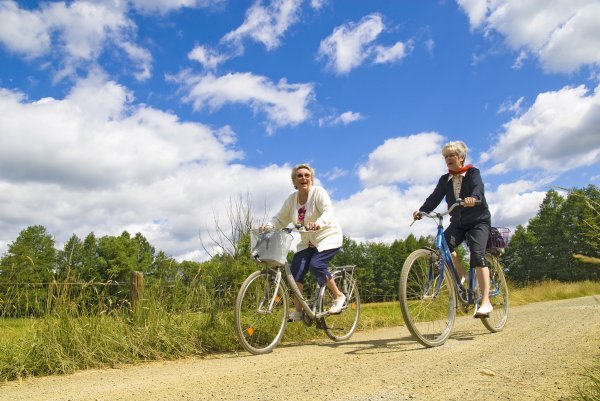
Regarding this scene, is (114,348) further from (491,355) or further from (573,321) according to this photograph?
(573,321)

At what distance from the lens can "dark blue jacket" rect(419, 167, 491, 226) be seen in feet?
19.2

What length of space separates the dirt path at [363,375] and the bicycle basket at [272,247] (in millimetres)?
973

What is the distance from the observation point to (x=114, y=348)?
15.8 feet

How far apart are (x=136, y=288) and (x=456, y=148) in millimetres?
4187

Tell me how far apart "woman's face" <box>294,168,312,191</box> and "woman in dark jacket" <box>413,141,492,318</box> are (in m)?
1.30

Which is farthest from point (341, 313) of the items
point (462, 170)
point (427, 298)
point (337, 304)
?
point (462, 170)

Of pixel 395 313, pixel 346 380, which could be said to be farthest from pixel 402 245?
pixel 346 380

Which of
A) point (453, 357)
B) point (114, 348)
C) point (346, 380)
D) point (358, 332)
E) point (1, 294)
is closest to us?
point (346, 380)

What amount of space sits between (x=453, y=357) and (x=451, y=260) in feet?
5.47

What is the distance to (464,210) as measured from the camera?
6.01 meters

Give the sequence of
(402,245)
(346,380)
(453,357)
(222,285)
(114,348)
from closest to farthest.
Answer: (346,380) → (453,357) → (114,348) → (222,285) → (402,245)

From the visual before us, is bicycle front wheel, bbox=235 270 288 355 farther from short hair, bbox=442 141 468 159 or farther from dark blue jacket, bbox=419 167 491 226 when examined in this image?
short hair, bbox=442 141 468 159

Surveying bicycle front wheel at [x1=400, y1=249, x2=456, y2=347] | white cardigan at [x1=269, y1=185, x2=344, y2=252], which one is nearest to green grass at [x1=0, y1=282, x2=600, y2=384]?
white cardigan at [x1=269, y1=185, x2=344, y2=252]

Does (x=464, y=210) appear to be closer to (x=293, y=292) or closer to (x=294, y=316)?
(x=293, y=292)
